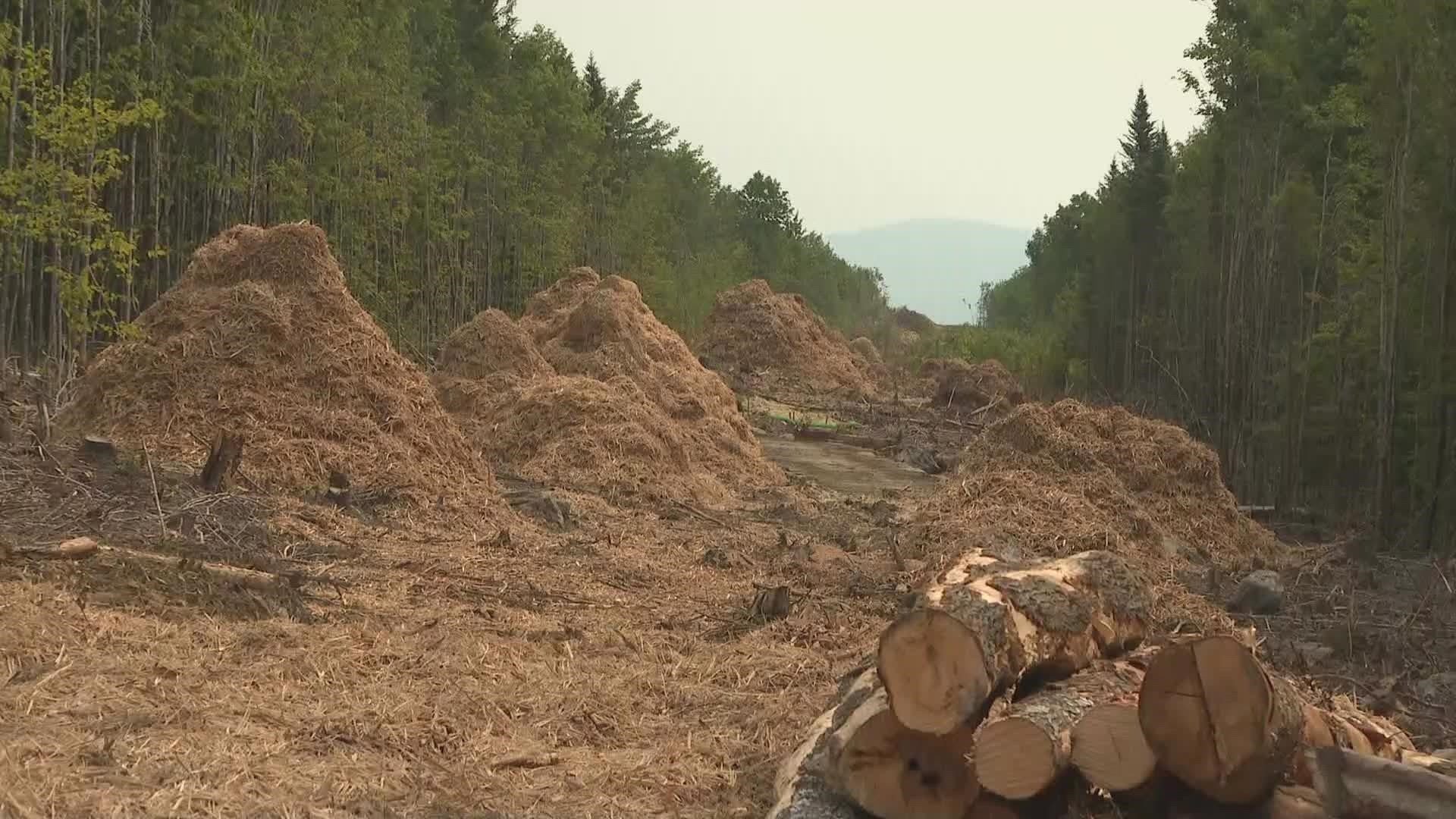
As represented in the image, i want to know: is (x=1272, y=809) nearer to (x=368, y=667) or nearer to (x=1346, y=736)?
(x=1346, y=736)

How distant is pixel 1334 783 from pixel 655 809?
223 cm

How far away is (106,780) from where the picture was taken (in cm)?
393

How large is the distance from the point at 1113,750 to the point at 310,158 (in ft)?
62.9

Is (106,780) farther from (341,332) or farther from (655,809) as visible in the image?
(341,332)

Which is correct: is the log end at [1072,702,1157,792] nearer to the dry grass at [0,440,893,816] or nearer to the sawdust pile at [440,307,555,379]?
the dry grass at [0,440,893,816]

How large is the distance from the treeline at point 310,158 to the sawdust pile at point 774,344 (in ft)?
8.53

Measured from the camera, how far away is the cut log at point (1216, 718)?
3.33 metres

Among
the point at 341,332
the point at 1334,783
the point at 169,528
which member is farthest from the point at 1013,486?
the point at 1334,783

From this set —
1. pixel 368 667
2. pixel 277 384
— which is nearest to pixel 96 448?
pixel 277 384

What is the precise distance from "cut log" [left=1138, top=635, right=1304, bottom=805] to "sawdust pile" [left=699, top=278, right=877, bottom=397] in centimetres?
3065

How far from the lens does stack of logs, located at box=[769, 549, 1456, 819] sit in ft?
10.9

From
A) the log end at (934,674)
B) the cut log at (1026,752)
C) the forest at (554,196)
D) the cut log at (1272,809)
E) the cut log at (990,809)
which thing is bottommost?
the cut log at (990,809)

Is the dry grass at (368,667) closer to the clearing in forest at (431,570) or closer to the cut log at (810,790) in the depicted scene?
the clearing in forest at (431,570)

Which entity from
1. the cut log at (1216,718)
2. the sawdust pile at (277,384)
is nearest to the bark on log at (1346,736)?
the cut log at (1216,718)
